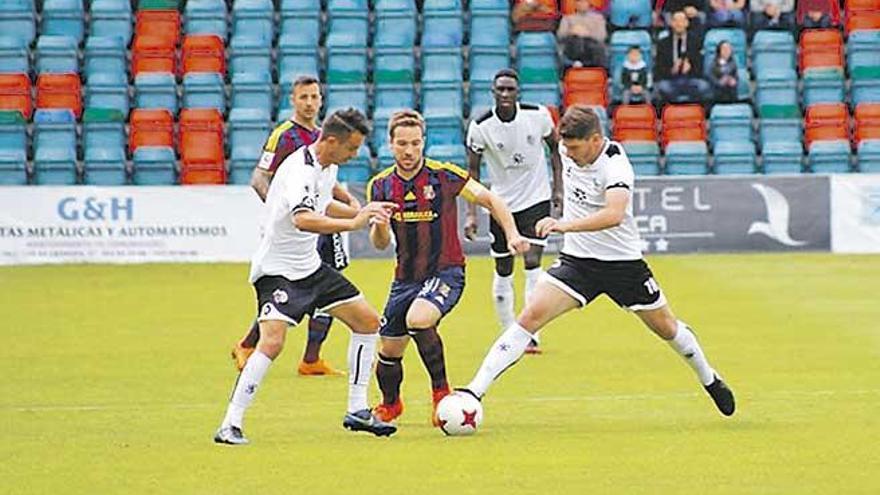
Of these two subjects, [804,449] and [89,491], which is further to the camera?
[804,449]

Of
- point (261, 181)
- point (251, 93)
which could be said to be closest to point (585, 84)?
point (251, 93)

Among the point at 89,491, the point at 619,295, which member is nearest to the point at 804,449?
the point at 619,295

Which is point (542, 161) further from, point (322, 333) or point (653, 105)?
point (653, 105)

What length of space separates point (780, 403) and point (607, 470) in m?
2.81

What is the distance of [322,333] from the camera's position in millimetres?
13312

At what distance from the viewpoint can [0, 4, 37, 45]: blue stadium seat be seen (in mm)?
27438

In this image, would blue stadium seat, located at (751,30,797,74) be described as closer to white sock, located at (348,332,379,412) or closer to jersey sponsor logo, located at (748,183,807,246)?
jersey sponsor logo, located at (748,183,807,246)

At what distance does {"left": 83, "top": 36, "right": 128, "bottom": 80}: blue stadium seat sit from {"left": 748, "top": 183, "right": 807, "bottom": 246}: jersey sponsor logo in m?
9.10

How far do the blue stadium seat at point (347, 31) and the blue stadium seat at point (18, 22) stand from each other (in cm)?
427

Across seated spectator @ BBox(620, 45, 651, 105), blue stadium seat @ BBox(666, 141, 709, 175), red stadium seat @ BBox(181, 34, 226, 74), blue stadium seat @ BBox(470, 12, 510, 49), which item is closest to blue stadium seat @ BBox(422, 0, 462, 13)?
blue stadium seat @ BBox(470, 12, 510, 49)

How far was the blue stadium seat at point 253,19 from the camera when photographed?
90.6 feet

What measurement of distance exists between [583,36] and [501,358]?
16581 millimetres

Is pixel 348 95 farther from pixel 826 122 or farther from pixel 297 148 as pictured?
pixel 297 148

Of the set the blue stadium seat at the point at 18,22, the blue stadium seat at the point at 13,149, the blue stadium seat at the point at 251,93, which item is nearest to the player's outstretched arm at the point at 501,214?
the blue stadium seat at the point at 13,149
